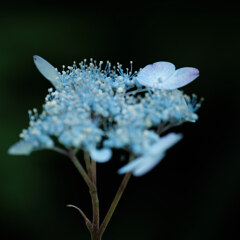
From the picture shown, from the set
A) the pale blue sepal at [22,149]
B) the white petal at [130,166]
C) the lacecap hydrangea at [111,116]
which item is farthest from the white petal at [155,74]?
the pale blue sepal at [22,149]

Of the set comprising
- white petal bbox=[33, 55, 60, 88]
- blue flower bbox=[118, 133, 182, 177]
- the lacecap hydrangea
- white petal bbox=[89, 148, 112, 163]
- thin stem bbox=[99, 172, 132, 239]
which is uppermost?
white petal bbox=[33, 55, 60, 88]

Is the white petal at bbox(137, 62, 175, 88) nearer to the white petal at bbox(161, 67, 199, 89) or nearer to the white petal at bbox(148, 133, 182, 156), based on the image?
the white petal at bbox(161, 67, 199, 89)

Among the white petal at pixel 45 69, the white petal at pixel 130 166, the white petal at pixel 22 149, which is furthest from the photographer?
the white petal at pixel 45 69

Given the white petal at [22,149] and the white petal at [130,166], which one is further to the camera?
the white petal at [22,149]

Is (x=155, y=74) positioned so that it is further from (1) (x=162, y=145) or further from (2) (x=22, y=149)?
(2) (x=22, y=149)

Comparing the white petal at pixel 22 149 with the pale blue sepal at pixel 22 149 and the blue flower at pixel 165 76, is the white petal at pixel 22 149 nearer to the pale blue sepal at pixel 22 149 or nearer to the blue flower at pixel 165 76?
the pale blue sepal at pixel 22 149

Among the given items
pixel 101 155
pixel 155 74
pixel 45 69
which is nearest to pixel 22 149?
pixel 101 155

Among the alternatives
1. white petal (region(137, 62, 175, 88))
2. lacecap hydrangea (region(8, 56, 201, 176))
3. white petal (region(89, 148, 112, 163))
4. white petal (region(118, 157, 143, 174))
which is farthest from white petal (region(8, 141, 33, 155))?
white petal (region(137, 62, 175, 88))

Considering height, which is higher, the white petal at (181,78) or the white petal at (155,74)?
the white petal at (155,74)
